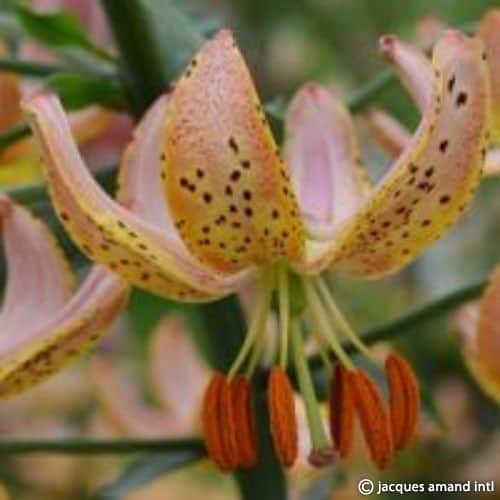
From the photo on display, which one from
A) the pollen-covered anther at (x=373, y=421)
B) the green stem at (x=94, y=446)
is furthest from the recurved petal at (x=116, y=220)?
the green stem at (x=94, y=446)

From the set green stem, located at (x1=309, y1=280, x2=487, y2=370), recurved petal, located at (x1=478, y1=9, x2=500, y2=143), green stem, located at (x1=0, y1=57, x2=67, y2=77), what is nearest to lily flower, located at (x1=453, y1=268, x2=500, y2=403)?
green stem, located at (x1=309, y1=280, x2=487, y2=370)

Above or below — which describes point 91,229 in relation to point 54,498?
above

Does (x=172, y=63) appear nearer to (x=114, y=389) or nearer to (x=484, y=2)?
(x=114, y=389)

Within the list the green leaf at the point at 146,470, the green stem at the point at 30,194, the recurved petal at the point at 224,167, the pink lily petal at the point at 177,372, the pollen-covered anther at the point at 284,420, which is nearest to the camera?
the recurved petal at the point at 224,167

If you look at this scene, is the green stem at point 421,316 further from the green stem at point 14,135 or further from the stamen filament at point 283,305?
the green stem at point 14,135

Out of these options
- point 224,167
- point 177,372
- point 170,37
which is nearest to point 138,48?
point 170,37

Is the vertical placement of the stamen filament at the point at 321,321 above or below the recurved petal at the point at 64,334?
below

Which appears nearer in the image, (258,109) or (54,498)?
(258,109)

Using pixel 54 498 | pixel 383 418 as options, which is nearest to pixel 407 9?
pixel 54 498
